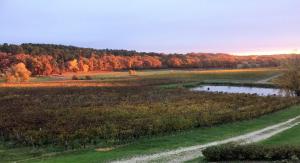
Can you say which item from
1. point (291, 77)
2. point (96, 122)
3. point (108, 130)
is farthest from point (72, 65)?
point (108, 130)

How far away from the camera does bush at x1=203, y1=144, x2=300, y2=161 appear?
17.8 metres

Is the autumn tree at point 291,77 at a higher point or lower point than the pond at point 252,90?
higher

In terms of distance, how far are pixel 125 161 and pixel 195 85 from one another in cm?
9825

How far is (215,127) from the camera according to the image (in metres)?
38.6

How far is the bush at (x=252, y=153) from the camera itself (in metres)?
17.8

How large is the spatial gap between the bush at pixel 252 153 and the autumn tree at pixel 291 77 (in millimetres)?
58645

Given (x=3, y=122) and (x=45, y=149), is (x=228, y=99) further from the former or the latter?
(x=45, y=149)

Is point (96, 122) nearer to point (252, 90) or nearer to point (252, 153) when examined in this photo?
point (252, 153)

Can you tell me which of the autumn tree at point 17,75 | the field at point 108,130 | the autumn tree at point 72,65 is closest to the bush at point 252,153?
the field at point 108,130

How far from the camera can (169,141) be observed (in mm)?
31625

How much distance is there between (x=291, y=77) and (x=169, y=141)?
48.9m

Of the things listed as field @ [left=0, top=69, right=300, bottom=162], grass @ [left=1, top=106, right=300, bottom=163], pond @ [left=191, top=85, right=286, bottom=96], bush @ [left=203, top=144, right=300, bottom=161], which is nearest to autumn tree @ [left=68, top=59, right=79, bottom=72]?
pond @ [left=191, top=85, right=286, bottom=96]

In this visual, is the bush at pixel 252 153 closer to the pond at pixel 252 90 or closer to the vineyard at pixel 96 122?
the vineyard at pixel 96 122

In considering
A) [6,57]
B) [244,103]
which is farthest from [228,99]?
[6,57]
